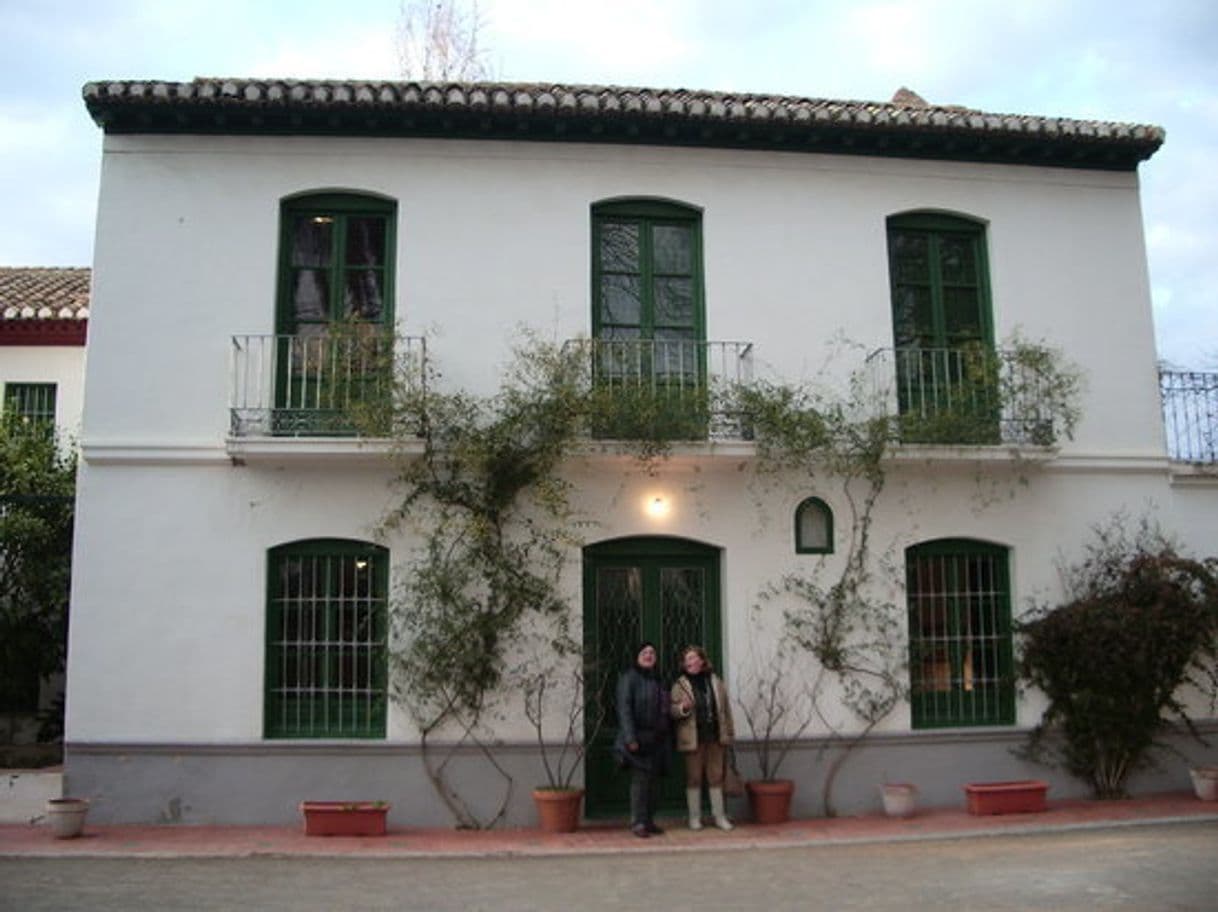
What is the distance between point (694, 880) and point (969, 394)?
18.9 ft

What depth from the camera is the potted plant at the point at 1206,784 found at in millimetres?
11461

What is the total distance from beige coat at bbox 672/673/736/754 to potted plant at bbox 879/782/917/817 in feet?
5.66

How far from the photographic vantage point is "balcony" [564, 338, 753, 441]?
10.9m

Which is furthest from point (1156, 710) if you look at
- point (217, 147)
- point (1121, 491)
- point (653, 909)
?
point (217, 147)

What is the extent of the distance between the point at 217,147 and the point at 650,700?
685 cm

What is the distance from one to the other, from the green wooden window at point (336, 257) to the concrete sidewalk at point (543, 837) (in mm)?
4858

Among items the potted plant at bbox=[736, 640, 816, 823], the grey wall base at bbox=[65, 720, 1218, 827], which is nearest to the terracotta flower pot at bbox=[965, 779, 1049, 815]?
the potted plant at bbox=[736, 640, 816, 823]

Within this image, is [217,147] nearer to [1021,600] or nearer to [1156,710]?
[1021,600]

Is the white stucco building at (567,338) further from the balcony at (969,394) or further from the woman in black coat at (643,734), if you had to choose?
the woman in black coat at (643,734)

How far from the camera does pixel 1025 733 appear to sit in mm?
11664

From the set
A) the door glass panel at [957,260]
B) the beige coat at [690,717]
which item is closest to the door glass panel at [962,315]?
the door glass panel at [957,260]

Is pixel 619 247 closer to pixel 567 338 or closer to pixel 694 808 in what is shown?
pixel 567 338

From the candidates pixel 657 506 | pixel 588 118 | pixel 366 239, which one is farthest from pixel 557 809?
pixel 588 118

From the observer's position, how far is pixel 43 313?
1566 centimetres
